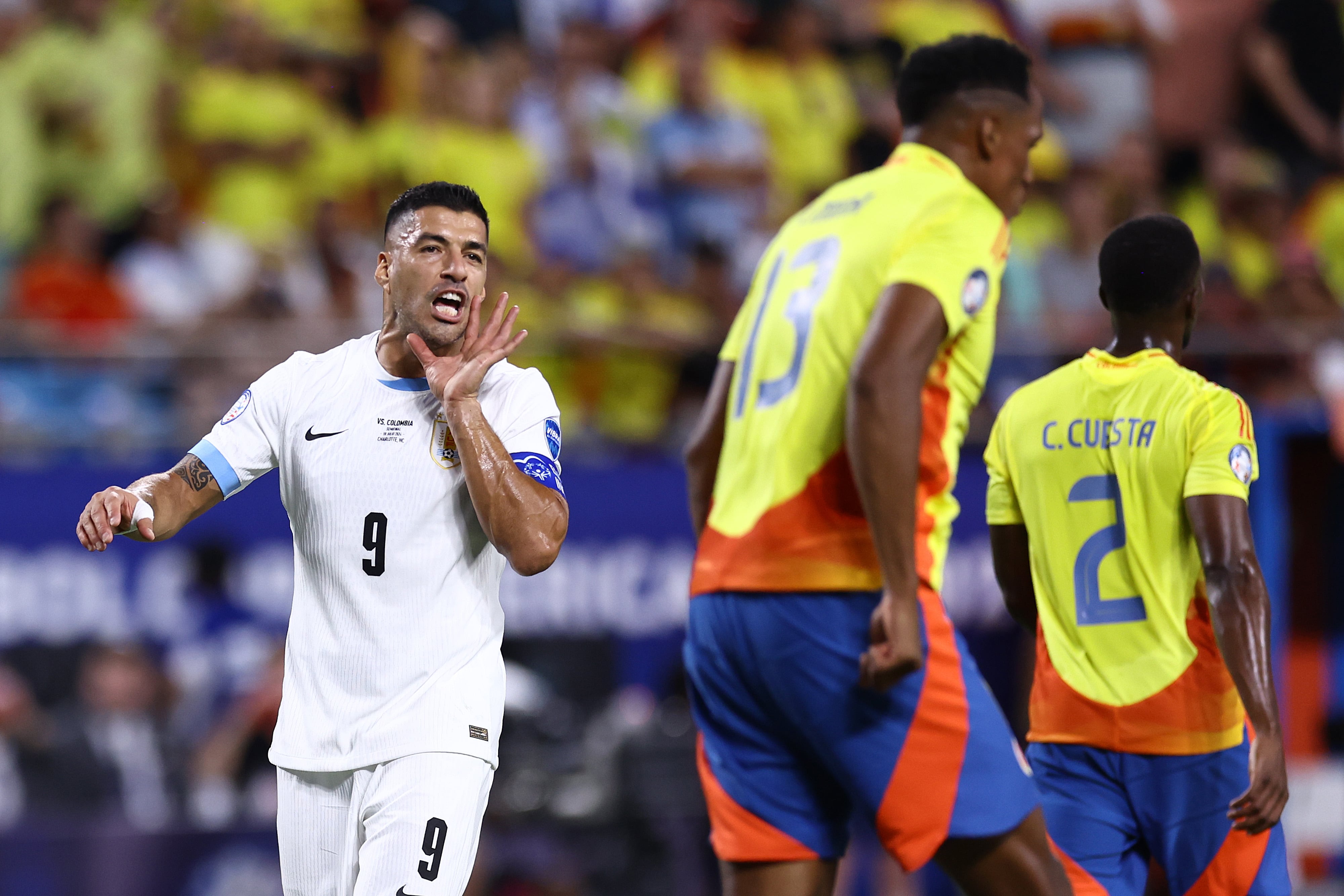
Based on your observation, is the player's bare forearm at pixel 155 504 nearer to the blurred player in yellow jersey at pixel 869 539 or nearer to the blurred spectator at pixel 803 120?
the blurred player in yellow jersey at pixel 869 539

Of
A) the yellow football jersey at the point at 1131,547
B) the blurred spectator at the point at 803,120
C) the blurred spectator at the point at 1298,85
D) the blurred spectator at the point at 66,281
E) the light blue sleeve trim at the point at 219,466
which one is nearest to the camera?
the yellow football jersey at the point at 1131,547

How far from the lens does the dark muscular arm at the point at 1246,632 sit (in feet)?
12.1

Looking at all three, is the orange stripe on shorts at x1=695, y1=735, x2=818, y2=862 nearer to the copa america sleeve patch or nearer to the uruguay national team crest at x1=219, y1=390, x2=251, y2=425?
the copa america sleeve patch

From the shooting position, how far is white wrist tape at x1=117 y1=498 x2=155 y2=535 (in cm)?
375

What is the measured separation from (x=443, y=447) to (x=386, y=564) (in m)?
0.32

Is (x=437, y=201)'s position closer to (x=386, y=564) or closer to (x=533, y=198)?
(x=386, y=564)

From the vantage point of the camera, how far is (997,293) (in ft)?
13.2

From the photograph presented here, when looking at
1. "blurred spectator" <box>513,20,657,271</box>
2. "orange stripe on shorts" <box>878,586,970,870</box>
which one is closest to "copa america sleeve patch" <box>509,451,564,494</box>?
"orange stripe on shorts" <box>878,586,970,870</box>

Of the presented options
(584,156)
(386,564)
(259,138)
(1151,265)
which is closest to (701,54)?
(584,156)

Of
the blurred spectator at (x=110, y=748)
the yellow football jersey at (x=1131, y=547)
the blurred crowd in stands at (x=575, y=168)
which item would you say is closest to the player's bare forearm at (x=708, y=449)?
the yellow football jersey at (x=1131, y=547)

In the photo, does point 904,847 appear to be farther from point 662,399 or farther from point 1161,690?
point 662,399

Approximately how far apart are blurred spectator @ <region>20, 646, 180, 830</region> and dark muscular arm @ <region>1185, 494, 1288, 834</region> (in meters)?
6.03

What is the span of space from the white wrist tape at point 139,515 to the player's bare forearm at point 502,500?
74 cm

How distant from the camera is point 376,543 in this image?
A: 3.95 m
